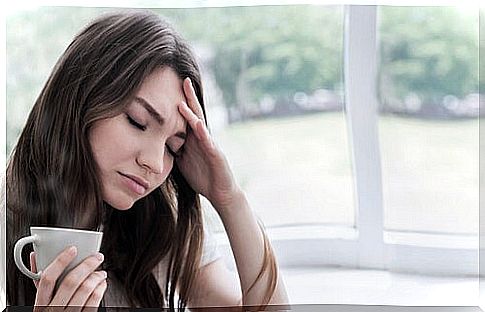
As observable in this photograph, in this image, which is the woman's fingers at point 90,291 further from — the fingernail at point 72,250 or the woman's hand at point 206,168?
the woman's hand at point 206,168

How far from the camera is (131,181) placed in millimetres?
1215

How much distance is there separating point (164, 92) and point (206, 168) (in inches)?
5.2

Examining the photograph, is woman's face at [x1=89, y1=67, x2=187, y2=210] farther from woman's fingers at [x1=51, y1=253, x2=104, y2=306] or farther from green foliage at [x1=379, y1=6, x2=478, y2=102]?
green foliage at [x1=379, y1=6, x2=478, y2=102]

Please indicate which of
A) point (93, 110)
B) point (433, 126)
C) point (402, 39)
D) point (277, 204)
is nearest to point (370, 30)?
point (402, 39)

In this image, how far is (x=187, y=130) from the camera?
120 centimetres

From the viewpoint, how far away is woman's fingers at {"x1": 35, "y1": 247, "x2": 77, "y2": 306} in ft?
3.95

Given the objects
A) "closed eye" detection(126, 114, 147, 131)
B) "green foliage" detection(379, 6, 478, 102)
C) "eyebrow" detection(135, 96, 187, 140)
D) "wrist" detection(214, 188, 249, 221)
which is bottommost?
"wrist" detection(214, 188, 249, 221)

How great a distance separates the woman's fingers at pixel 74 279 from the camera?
47.5 inches

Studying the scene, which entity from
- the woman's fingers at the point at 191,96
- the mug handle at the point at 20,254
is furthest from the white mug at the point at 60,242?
the woman's fingers at the point at 191,96

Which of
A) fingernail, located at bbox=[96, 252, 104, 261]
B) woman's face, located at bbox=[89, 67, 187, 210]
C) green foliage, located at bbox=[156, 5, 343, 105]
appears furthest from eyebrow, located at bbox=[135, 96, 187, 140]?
fingernail, located at bbox=[96, 252, 104, 261]

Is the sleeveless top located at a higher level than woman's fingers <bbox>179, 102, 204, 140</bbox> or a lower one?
lower

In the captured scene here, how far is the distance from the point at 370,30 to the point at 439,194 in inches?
10.6

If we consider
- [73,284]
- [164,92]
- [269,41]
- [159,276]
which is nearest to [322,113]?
[269,41]

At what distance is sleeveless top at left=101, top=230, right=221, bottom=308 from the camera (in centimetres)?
123
